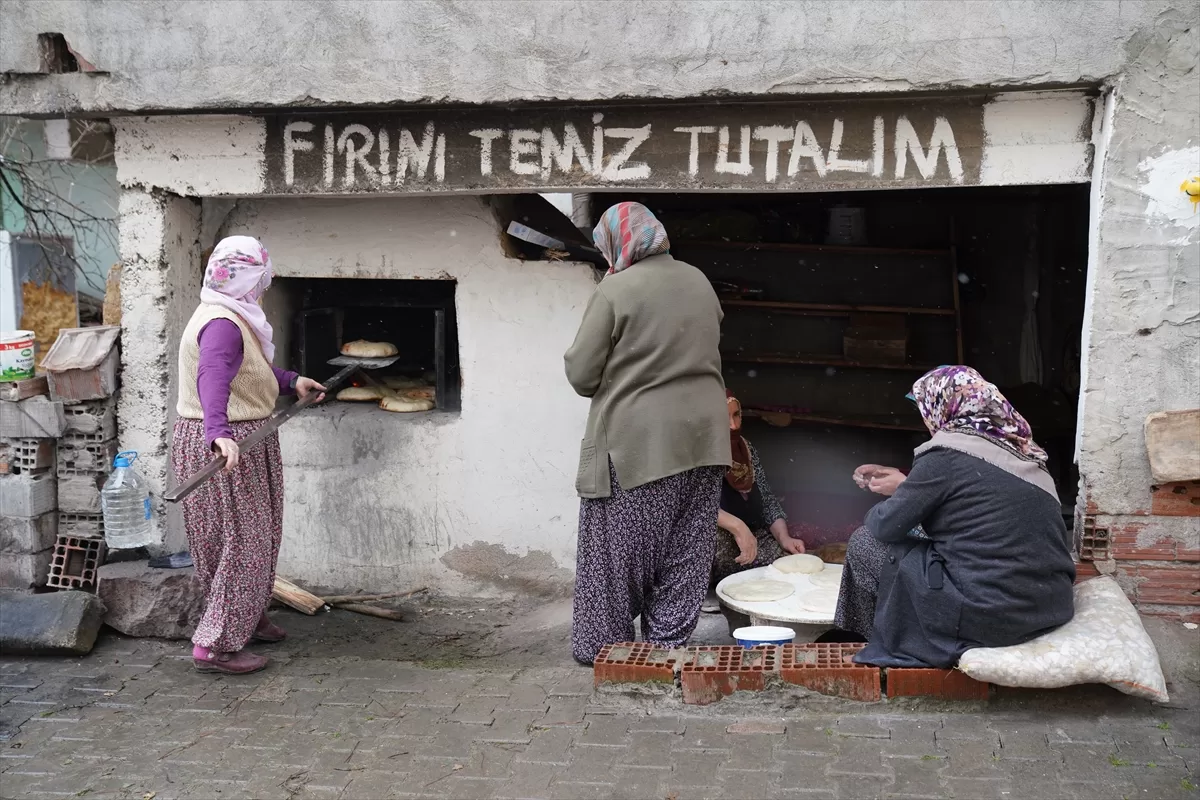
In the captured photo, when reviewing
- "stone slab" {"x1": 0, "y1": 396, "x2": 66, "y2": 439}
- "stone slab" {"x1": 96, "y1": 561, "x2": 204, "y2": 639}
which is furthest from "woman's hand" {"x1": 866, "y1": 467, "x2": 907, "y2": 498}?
"stone slab" {"x1": 0, "y1": 396, "x2": 66, "y2": 439}

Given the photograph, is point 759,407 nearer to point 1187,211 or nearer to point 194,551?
point 1187,211

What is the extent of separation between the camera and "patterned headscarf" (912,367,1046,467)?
3719 mm

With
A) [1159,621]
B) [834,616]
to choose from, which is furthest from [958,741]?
[1159,621]

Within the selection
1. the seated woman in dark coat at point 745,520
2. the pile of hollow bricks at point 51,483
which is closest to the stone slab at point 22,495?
the pile of hollow bricks at point 51,483

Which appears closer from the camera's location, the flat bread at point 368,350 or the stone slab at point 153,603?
the stone slab at point 153,603

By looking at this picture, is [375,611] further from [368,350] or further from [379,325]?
[379,325]

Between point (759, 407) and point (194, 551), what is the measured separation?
3.98 m

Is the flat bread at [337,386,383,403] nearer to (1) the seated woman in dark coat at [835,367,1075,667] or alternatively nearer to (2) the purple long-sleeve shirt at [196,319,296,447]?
(2) the purple long-sleeve shirt at [196,319,296,447]

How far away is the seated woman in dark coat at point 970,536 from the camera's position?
12.0ft

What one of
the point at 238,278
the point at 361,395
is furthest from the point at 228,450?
the point at 361,395

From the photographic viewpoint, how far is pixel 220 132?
5297mm

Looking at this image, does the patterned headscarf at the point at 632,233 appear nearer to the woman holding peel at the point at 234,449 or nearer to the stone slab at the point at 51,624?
the woman holding peel at the point at 234,449

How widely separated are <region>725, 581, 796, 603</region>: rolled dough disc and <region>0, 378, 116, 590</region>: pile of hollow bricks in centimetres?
317

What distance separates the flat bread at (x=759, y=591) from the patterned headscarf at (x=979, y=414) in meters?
1.21
